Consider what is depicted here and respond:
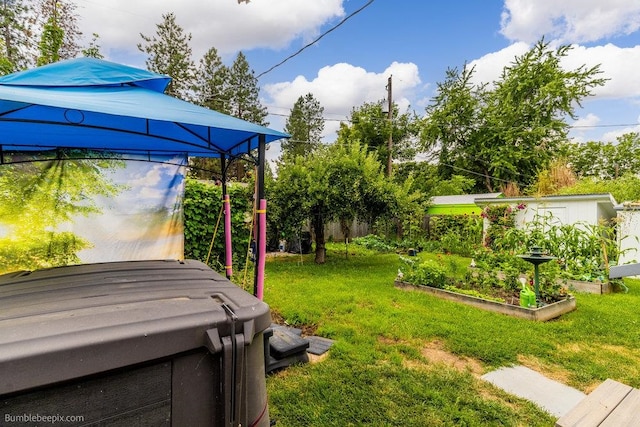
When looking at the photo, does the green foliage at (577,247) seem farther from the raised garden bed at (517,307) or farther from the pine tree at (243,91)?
the pine tree at (243,91)

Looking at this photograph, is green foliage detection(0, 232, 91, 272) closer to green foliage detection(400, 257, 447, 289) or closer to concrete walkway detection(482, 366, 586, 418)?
green foliage detection(400, 257, 447, 289)

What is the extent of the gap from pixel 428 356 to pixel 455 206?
9.77 meters

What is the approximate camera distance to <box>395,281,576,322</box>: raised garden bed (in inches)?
160

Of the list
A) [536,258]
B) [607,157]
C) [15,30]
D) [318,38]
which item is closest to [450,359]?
[536,258]

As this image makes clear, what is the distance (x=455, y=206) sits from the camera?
1184 centimetres

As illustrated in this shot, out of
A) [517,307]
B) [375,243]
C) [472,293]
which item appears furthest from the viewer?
[375,243]

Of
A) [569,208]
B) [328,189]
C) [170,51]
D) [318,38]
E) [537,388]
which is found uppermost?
[170,51]

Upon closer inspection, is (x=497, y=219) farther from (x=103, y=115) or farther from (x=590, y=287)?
(x=103, y=115)

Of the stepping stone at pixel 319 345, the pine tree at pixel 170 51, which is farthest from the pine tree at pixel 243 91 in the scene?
the stepping stone at pixel 319 345

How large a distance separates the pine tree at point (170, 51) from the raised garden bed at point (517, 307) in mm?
14657

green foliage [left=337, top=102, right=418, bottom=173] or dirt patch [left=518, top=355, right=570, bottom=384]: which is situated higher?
green foliage [left=337, top=102, right=418, bottom=173]

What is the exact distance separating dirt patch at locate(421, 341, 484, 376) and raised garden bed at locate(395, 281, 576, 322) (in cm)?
155

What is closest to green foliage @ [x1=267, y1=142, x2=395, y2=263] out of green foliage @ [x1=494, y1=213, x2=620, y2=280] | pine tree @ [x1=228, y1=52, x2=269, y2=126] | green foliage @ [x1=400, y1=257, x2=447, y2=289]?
green foliage @ [x1=400, y1=257, x2=447, y2=289]

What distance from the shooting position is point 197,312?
3.68 ft
